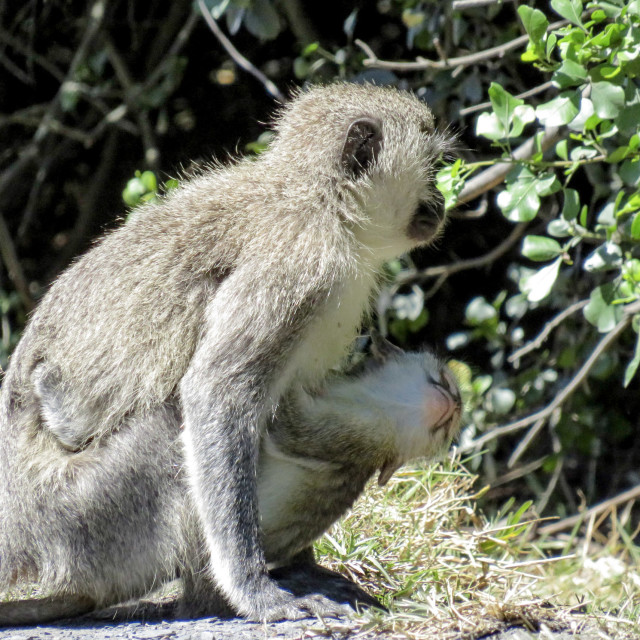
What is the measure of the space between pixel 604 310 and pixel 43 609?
7.73 feet

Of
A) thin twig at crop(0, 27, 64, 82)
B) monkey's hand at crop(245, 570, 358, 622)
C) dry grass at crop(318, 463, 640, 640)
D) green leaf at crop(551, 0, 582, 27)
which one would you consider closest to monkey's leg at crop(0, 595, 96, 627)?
monkey's hand at crop(245, 570, 358, 622)

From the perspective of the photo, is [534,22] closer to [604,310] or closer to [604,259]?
[604,259]

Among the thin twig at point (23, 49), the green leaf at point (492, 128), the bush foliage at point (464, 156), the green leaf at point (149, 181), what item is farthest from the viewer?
the thin twig at point (23, 49)

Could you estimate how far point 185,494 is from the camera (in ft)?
11.0

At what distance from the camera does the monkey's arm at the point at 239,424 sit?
3.20 m

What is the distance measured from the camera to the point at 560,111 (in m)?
3.43

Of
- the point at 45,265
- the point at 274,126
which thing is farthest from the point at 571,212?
the point at 45,265

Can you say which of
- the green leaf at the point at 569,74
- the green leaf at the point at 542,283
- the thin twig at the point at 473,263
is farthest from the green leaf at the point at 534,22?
the thin twig at the point at 473,263

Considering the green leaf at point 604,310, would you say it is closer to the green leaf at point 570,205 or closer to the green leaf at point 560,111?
the green leaf at point 570,205

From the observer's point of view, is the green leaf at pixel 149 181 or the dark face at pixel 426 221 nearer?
the dark face at pixel 426 221

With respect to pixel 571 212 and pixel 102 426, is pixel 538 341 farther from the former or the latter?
pixel 102 426

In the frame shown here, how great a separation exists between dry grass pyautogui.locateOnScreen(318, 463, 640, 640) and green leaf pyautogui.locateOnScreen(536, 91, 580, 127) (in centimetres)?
159

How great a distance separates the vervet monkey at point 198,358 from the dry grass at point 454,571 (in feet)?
1.41

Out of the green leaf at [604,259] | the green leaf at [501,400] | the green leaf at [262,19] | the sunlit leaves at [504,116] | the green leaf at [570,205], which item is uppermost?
the green leaf at [262,19]
